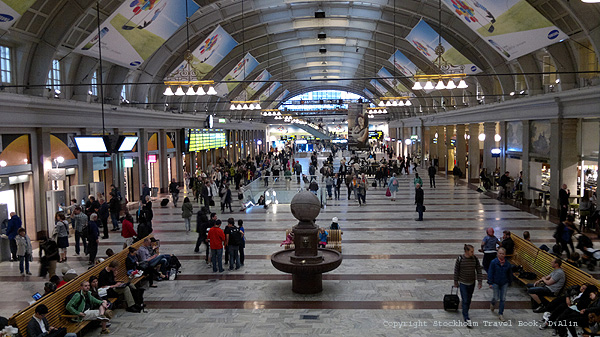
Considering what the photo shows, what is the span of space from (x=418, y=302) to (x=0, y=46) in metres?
13.5

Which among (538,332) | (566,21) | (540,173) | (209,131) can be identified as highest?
(566,21)

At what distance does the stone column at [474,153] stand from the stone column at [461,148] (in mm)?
3302

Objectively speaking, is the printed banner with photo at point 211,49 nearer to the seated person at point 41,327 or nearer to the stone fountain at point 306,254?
the stone fountain at point 306,254

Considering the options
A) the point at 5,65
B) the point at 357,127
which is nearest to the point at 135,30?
the point at 5,65

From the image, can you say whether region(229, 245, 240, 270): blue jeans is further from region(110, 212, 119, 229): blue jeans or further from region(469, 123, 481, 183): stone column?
region(469, 123, 481, 183): stone column

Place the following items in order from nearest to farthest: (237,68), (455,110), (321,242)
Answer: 1. (321,242)
2. (237,68)
3. (455,110)

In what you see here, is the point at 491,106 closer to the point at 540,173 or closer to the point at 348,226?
the point at 540,173

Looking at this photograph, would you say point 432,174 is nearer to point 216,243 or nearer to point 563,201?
point 563,201

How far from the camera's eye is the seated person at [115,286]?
8883 mm

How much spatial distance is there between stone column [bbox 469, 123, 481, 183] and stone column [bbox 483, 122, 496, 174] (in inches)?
85.1

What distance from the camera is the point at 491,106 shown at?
1007 inches

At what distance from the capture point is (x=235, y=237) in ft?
36.6

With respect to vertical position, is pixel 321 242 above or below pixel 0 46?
below

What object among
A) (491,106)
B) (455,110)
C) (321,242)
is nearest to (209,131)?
(455,110)
